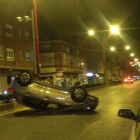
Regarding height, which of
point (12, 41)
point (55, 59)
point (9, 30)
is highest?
point (9, 30)

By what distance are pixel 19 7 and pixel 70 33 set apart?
23701 mm

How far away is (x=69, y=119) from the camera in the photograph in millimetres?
9781

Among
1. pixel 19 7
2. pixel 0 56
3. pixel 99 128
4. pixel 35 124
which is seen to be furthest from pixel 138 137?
pixel 19 7

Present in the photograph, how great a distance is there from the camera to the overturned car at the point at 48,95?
35.7 feet

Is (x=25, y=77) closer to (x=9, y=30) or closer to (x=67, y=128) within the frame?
(x=67, y=128)

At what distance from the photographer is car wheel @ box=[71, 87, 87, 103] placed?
10961mm

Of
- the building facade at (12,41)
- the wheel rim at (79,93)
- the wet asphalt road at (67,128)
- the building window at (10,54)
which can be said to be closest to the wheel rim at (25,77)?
the wet asphalt road at (67,128)

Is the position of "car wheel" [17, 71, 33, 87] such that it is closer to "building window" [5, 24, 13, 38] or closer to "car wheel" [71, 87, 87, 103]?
"car wheel" [71, 87, 87, 103]

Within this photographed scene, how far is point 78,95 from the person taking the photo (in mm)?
A: 10961

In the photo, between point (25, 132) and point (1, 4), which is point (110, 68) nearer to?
point (1, 4)

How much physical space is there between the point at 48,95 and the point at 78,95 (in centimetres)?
121

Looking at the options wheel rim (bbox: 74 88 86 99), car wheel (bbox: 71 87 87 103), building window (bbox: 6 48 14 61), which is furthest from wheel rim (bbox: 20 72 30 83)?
building window (bbox: 6 48 14 61)

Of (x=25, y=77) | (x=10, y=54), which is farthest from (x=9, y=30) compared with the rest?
(x=25, y=77)

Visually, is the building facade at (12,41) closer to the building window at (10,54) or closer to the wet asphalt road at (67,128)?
the building window at (10,54)
